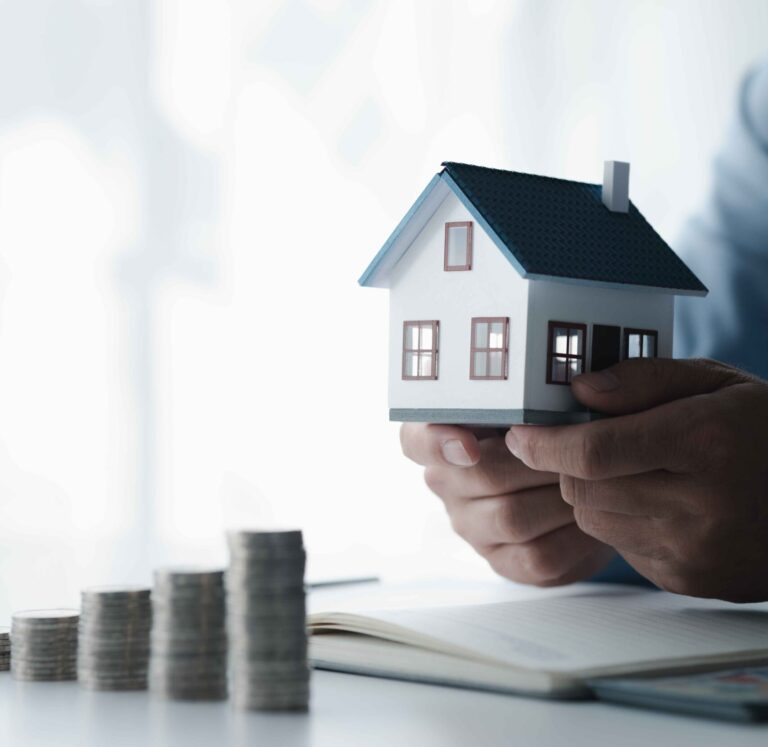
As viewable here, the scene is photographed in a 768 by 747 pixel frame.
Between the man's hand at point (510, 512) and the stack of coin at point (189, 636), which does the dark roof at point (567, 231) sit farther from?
the stack of coin at point (189, 636)

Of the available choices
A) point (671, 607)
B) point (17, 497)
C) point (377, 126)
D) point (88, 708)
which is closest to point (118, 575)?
point (17, 497)

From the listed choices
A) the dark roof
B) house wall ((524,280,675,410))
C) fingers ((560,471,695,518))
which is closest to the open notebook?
fingers ((560,471,695,518))

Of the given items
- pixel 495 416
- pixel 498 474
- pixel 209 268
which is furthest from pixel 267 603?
pixel 209 268

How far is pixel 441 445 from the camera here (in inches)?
55.3

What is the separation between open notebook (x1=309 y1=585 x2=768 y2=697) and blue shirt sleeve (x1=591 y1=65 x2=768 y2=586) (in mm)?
773

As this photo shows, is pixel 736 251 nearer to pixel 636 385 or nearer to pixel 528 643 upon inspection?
pixel 636 385

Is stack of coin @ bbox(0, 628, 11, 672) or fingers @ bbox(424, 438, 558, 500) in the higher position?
fingers @ bbox(424, 438, 558, 500)

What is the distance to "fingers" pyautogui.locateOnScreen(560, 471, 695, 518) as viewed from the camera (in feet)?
4.06

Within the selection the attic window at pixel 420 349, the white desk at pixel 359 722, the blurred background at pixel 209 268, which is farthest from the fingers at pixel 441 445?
the blurred background at pixel 209 268

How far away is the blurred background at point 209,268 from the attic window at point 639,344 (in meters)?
1.26

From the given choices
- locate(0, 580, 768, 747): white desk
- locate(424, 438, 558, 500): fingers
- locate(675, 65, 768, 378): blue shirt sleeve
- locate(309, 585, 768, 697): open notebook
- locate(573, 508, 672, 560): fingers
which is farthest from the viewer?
locate(675, 65, 768, 378): blue shirt sleeve

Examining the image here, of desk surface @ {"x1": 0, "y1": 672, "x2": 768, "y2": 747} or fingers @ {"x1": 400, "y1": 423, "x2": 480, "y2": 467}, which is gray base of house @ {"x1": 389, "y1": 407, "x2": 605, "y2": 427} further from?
desk surface @ {"x1": 0, "y1": 672, "x2": 768, "y2": 747}

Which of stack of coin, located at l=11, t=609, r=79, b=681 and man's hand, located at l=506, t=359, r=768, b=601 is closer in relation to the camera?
stack of coin, located at l=11, t=609, r=79, b=681

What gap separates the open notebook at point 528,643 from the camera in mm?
939
